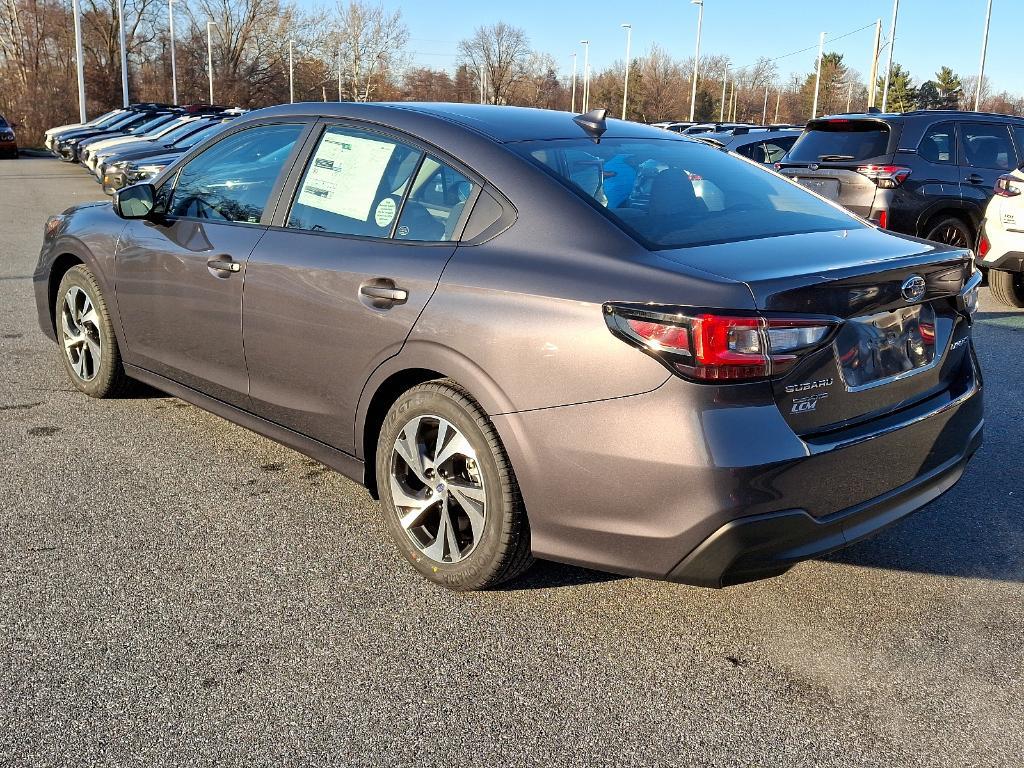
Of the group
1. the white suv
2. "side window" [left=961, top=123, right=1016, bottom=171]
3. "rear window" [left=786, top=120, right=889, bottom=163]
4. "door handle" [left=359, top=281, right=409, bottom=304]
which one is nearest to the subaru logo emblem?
"door handle" [left=359, top=281, right=409, bottom=304]

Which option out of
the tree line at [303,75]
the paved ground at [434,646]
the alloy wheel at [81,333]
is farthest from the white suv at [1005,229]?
the tree line at [303,75]

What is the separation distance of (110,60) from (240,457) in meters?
60.9

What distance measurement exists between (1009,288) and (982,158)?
169 centimetres

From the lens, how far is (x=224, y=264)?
4.00 metres

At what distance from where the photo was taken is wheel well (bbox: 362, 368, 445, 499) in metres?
3.31

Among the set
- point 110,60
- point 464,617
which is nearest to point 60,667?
point 464,617

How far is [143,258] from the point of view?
4543mm

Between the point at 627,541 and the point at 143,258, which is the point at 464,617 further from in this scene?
the point at 143,258

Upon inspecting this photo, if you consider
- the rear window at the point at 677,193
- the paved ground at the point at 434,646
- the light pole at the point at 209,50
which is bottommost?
the paved ground at the point at 434,646

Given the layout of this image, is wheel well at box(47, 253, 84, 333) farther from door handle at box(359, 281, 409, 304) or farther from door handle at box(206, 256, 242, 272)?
door handle at box(359, 281, 409, 304)

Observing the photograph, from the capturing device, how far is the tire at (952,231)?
995cm

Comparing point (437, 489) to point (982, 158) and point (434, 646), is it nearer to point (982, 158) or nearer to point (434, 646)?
point (434, 646)

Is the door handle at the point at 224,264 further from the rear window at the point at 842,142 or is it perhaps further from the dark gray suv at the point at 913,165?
the rear window at the point at 842,142

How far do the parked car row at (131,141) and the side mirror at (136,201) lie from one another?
15.5 ft
